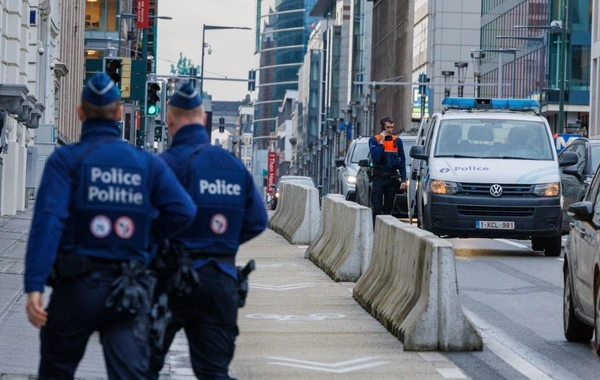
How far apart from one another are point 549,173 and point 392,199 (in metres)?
3.00

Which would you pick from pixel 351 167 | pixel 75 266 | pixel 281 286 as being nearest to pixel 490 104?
pixel 281 286

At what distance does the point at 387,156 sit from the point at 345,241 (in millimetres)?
5081

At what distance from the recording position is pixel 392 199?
23672 millimetres

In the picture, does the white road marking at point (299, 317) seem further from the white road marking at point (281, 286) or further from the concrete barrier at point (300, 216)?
the concrete barrier at point (300, 216)

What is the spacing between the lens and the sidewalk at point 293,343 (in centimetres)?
1041

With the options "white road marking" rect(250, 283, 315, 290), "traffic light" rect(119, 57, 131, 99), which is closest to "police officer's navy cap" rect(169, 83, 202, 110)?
"white road marking" rect(250, 283, 315, 290)

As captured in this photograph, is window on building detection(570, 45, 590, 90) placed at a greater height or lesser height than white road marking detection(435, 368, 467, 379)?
greater

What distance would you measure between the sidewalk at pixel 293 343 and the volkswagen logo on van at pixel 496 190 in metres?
4.05

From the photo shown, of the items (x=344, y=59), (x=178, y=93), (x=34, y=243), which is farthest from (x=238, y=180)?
(x=344, y=59)

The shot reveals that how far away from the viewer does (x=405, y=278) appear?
12.9 metres

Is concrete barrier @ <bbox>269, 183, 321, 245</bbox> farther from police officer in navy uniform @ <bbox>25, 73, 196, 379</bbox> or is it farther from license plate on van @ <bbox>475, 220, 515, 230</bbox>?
police officer in navy uniform @ <bbox>25, 73, 196, 379</bbox>

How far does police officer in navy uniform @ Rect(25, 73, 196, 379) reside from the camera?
630 centimetres

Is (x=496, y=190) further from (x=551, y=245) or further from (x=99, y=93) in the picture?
(x=99, y=93)

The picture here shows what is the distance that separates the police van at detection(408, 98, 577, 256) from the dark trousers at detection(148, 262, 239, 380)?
14.4 metres
